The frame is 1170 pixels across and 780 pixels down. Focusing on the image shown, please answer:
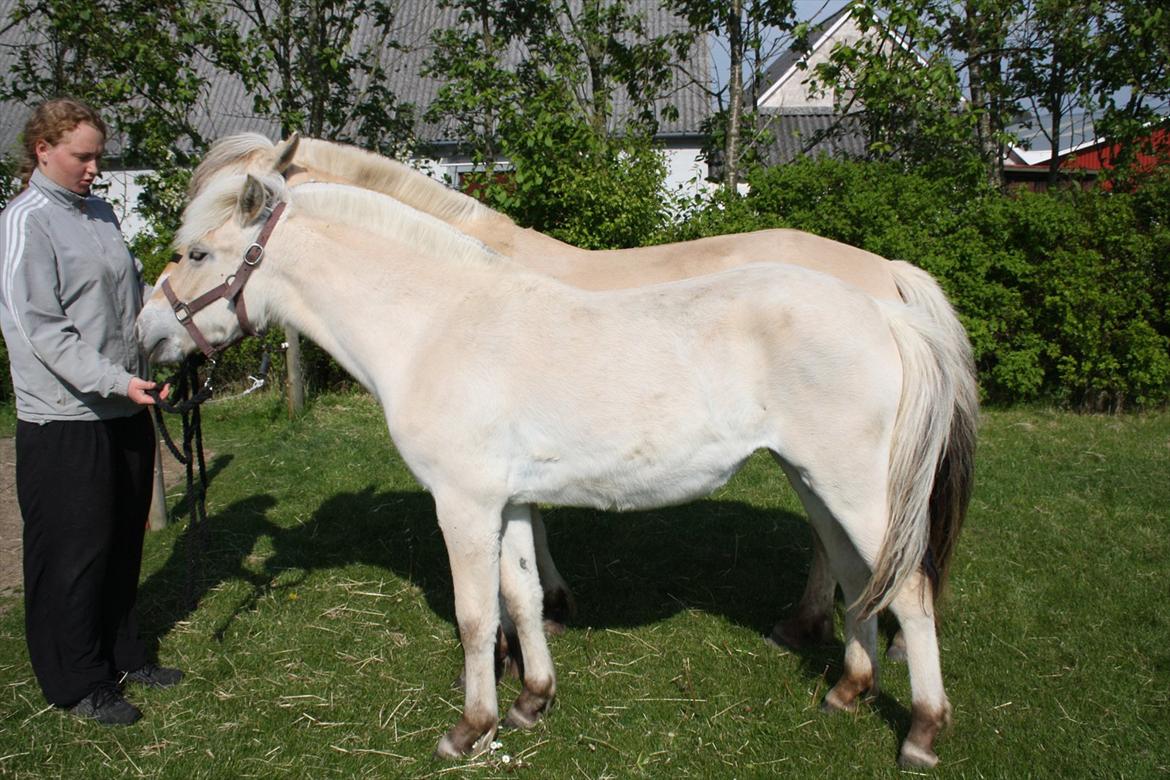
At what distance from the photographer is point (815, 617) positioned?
4.04 metres

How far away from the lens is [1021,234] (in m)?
8.25

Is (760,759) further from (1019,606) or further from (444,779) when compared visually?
(1019,606)

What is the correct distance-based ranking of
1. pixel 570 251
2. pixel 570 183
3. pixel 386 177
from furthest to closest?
pixel 570 183 < pixel 570 251 < pixel 386 177

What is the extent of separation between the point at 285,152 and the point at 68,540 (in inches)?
78.8

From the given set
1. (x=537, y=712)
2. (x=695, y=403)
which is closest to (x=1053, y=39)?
(x=695, y=403)

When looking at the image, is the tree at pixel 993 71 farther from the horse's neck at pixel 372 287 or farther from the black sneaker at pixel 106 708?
the black sneaker at pixel 106 708

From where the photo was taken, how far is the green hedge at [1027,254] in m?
7.91

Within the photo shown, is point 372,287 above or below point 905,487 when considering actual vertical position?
above

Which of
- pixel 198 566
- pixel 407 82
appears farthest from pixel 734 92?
pixel 407 82

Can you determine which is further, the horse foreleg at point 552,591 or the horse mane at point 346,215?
the horse foreleg at point 552,591

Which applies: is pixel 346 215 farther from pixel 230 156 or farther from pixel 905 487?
pixel 905 487

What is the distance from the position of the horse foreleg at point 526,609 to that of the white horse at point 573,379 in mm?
11

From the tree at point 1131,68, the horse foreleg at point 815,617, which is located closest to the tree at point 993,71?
the tree at point 1131,68

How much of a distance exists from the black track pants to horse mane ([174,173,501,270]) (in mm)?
989
